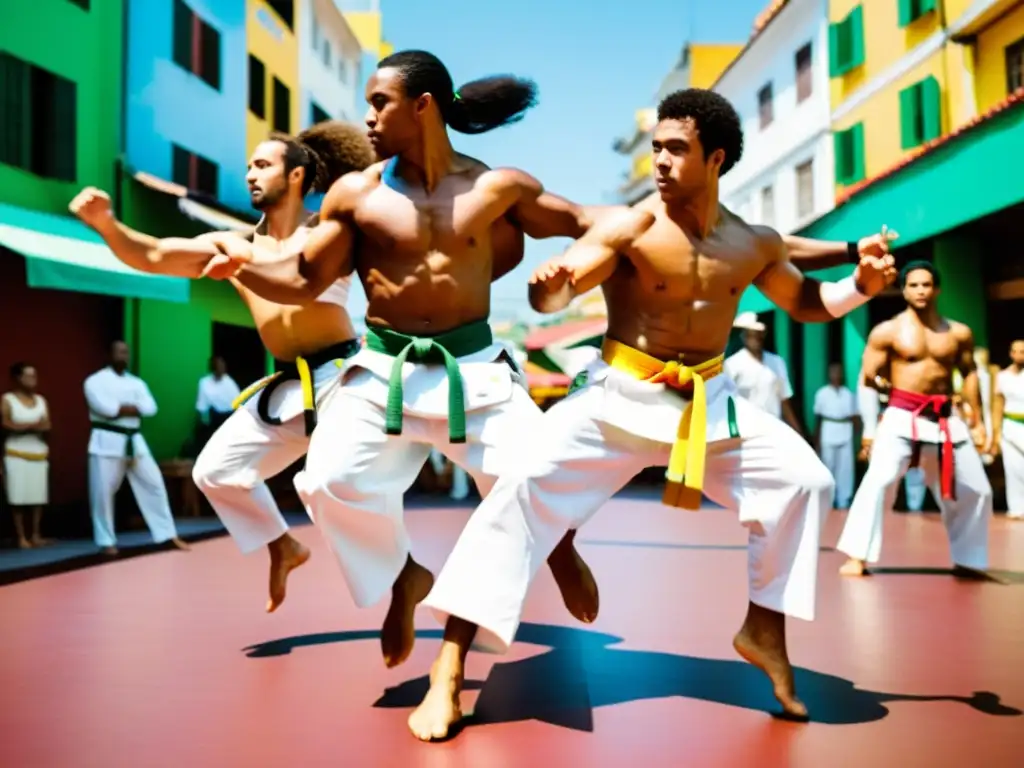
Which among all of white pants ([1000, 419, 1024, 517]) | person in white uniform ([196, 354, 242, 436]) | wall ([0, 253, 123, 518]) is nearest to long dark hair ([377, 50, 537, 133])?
wall ([0, 253, 123, 518])

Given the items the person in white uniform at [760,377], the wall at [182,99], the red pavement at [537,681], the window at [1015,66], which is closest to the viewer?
the red pavement at [537,681]

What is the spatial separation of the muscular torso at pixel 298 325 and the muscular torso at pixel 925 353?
12.0ft

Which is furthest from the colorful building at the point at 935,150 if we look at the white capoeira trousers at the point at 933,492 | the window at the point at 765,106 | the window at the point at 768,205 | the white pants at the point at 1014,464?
the white capoeira trousers at the point at 933,492

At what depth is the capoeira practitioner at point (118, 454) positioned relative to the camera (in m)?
A: 8.77

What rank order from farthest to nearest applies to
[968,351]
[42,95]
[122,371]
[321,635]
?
[42,95] → [122,371] → [968,351] → [321,635]

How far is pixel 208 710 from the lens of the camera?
3428 millimetres

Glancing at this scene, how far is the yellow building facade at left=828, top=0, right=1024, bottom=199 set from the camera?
46.4 ft

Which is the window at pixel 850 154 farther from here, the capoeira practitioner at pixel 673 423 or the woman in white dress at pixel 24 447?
the capoeira practitioner at pixel 673 423

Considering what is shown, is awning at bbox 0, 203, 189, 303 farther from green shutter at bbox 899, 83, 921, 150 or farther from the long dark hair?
green shutter at bbox 899, 83, 921, 150

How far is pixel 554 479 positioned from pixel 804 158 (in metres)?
18.9

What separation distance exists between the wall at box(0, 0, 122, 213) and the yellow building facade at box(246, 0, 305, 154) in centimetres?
568

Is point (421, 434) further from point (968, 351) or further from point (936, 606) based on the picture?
point (968, 351)

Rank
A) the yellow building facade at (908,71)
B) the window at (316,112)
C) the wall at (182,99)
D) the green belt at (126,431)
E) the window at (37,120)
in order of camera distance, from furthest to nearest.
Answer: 1. the window at (316,112)
2. the yellow building facade at (908,71)
3. the wall at (182,99)
4. the window at (37,120)
5. the green belt at (126,431)

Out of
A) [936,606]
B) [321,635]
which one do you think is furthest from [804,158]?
[321,635]
